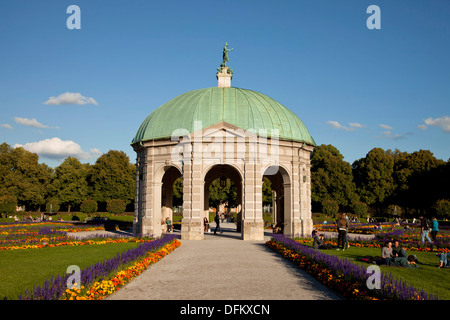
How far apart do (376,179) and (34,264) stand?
68.8 meters

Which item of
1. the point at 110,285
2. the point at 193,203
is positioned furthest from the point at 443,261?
the point at 193,203

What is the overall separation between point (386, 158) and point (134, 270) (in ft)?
232

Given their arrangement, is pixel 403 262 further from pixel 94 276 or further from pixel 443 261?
pixel 94 276

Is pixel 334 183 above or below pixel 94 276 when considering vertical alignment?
above

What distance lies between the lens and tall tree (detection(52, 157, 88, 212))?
80438 millimetres

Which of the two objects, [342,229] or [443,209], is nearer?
[342,229]

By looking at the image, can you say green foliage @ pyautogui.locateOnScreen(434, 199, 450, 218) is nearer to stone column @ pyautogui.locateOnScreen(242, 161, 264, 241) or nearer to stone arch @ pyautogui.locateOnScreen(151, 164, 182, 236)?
stone column @ pyautogui.locateOnScreen(242, 161, 264, 241)

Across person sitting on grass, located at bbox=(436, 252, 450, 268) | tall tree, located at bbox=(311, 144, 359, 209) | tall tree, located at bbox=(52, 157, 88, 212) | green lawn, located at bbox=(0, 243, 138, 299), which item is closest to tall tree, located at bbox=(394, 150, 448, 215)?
tall tree, located at bbox=(311, 144, 359, 209)

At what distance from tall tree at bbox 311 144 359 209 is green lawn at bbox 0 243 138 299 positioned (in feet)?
181

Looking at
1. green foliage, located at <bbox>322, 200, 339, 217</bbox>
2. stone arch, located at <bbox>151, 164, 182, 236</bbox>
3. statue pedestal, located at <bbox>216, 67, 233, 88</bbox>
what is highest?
statue pedestal, located at <bbox>216, 67, 233, 88</bbox>

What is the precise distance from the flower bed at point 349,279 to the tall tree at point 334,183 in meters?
54.6

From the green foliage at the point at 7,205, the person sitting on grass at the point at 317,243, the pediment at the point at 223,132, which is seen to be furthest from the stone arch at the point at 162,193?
the green foliage at the point at 7,205

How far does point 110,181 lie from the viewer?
261ft
